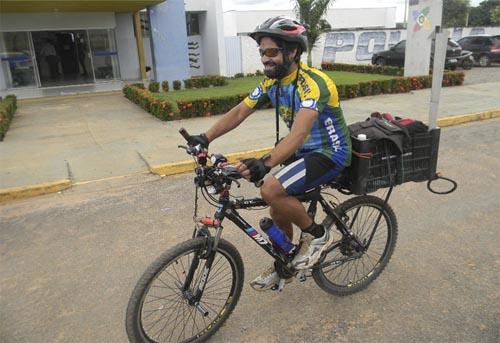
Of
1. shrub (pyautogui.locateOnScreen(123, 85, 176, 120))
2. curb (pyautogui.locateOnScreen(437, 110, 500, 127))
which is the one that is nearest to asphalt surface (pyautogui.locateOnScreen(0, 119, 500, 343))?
curb (pyautogui.locateOnScreen(437, 110, 500, 127))

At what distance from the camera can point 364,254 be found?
3.47m

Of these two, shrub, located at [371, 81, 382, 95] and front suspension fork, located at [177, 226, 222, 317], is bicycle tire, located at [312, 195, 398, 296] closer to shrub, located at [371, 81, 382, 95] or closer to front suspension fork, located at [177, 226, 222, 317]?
front suspension fork, located at [177, 226, 222, 317]

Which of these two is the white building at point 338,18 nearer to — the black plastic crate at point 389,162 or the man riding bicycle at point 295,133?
the black plastic crate at point 389,162

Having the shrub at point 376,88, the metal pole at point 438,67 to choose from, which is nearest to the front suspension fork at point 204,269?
the metal pole at point 438,67

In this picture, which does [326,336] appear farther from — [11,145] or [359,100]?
[359,100]

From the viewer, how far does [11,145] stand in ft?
27.4

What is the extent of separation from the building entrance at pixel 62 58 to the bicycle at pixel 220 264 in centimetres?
1698

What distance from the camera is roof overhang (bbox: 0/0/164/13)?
13900 mm

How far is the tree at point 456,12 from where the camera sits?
54.2 meters

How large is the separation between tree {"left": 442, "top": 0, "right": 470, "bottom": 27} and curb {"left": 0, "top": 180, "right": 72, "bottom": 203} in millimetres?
57384

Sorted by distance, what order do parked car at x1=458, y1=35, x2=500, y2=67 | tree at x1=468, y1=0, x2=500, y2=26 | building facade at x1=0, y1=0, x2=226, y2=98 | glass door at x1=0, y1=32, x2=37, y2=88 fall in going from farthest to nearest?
tree at x1=468, y1=0, x2=500, y2=26
parked car at x1=458, y1=35, x2=500, y2=67
glass door at x1=0, y1=32, x2=37, y2=88
building facade at x1=0, y1=0, x2=226, y2=98

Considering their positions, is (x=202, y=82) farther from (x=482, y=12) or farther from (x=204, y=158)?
(x=482, y=12)

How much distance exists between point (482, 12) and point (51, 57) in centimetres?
5145

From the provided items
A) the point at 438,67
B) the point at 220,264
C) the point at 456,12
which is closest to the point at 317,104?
the point at 220,264
